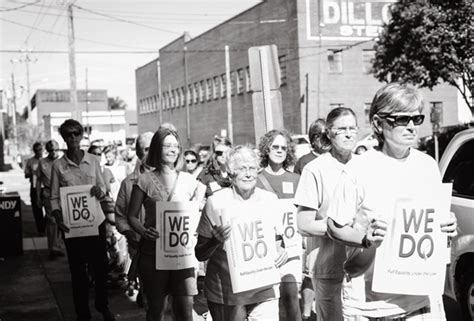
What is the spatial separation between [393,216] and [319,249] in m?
1.70

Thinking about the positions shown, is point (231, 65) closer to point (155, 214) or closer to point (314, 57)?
point (314, 57)

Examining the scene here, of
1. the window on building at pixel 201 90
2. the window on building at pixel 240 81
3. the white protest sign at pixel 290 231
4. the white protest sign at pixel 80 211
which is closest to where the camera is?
the white protest sign at pixel 290 231

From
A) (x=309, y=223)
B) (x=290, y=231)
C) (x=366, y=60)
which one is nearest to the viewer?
(x=309, y=223)

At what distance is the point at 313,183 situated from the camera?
4121mm

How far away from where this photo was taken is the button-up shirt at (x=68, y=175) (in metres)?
6.52

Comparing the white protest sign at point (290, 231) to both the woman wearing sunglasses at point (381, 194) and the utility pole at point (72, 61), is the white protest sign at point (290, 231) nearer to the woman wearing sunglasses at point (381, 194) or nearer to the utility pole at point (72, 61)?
the woman wearing sunglasses at point (381, 194)

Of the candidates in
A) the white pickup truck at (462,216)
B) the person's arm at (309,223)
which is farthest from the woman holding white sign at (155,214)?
the white pickup truck at (462,216)

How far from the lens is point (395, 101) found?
3002mm

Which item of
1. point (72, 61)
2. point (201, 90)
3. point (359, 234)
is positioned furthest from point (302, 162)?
point (201, 90)

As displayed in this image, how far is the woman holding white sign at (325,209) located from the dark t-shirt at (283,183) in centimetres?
91

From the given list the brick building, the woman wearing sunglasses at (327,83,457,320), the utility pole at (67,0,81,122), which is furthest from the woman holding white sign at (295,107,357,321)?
the brick building

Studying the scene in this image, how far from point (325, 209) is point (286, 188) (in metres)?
1.75

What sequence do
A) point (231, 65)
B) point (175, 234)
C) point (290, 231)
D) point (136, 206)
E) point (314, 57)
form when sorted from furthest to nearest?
point (231, 65)
point (314, 57)
point (290, 231)
point (136, 206)
point (175, 234)

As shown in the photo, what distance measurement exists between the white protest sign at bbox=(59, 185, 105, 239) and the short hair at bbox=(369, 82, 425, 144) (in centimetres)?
397
